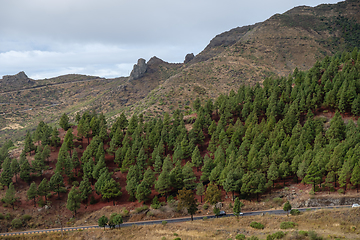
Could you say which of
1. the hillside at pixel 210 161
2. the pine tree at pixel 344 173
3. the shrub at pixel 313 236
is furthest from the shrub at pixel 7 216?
the pine tree at pixel 344 173

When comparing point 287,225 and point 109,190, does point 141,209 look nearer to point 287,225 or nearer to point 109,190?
point 109,190

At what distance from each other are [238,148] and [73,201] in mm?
53837

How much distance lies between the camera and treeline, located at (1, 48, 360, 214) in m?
63.5

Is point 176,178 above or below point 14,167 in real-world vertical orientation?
below

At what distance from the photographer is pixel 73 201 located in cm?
6706

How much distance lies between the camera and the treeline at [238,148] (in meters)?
63.5

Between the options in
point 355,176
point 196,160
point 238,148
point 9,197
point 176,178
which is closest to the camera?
point 355,176

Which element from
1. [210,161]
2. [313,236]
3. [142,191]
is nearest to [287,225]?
[313,236]

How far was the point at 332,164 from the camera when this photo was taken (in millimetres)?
59438

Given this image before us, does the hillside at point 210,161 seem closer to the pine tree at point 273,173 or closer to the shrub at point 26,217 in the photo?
the pine tree at point 273,173

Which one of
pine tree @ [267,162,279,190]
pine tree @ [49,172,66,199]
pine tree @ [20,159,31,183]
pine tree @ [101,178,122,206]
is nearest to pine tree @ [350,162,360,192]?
pine tree @ [267,162,279,190]

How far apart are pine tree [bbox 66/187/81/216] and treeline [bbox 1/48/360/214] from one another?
36 centimetres

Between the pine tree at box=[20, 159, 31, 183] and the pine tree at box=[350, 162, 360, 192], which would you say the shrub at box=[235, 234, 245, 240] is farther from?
the pine tree at box=[20, 159, 31, 183]

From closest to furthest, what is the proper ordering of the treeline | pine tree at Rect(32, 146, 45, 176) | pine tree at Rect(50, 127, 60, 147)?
the treeline < pine tree at Rect(32, 146, 45, 176) < pine tree at Rect(50, 127, 60, 147)
